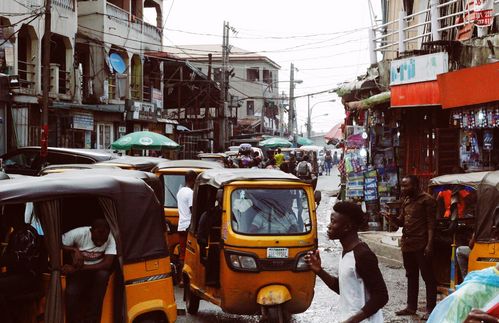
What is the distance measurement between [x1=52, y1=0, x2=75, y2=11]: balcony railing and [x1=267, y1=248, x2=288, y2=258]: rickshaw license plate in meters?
22.8

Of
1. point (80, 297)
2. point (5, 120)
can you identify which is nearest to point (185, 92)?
point (5, 120)

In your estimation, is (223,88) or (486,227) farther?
(223,88)

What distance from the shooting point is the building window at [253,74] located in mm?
71812

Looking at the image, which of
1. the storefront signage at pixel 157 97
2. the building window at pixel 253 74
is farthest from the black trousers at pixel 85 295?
the building window at pixel 253 74

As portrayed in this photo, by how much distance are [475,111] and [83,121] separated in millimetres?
19489

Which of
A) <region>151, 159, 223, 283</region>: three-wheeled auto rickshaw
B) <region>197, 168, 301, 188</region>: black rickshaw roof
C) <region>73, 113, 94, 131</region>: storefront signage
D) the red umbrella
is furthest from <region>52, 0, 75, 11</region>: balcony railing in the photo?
<region>197, 168, 301, 188</region>: black rickshaw roof

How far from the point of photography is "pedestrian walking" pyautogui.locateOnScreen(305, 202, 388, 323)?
4.73m

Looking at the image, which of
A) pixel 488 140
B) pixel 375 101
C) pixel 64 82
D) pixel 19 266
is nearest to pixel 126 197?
pixel 19 266

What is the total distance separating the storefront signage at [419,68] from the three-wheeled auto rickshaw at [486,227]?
7121mm

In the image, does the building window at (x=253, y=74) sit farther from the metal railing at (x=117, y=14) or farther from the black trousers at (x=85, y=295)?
the black trousers at (x=85, y=295)

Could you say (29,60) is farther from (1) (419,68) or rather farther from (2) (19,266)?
(2) (19,266)

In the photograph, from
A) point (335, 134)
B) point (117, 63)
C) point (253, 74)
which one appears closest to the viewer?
point (335, 134)

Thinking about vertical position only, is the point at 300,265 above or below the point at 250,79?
below

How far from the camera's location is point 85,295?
6152 millimetres
